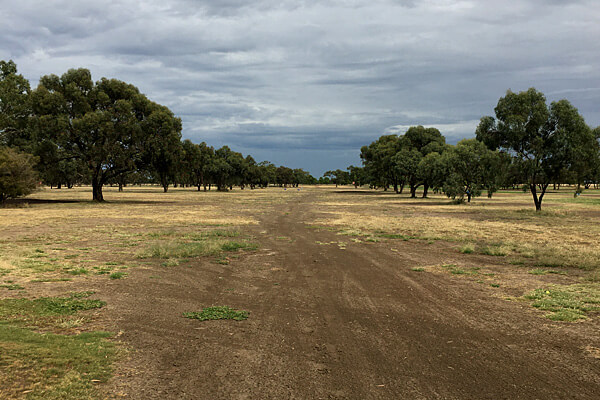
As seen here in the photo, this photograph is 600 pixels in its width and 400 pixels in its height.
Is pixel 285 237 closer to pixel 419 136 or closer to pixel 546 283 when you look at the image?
pixel 546 283

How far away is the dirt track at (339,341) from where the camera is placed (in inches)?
181

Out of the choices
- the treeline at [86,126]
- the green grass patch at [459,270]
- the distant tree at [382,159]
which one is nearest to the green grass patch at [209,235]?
the green grass patch at [459,270]

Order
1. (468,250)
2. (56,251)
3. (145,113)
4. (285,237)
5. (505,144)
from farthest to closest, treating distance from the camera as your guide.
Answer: (145,113), (505,144), (285,237), (468,250), (56,251)

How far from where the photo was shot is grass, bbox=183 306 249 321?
706cm

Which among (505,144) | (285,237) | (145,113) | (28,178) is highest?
(145,113)

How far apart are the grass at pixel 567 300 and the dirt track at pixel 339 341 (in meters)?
0.45

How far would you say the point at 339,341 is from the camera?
604 centimetres

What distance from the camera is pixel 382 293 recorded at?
29.6 ft

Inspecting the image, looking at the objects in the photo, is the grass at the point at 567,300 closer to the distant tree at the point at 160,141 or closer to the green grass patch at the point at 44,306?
the green grass patch at the point at 44,306

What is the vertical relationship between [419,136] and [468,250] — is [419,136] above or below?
above

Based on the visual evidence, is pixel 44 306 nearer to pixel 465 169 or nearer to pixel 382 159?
pixel 465 169

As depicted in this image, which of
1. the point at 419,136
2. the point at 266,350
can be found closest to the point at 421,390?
the point at 266,350

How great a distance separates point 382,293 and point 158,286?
5.76 metres

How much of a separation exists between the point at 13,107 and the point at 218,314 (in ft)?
156
